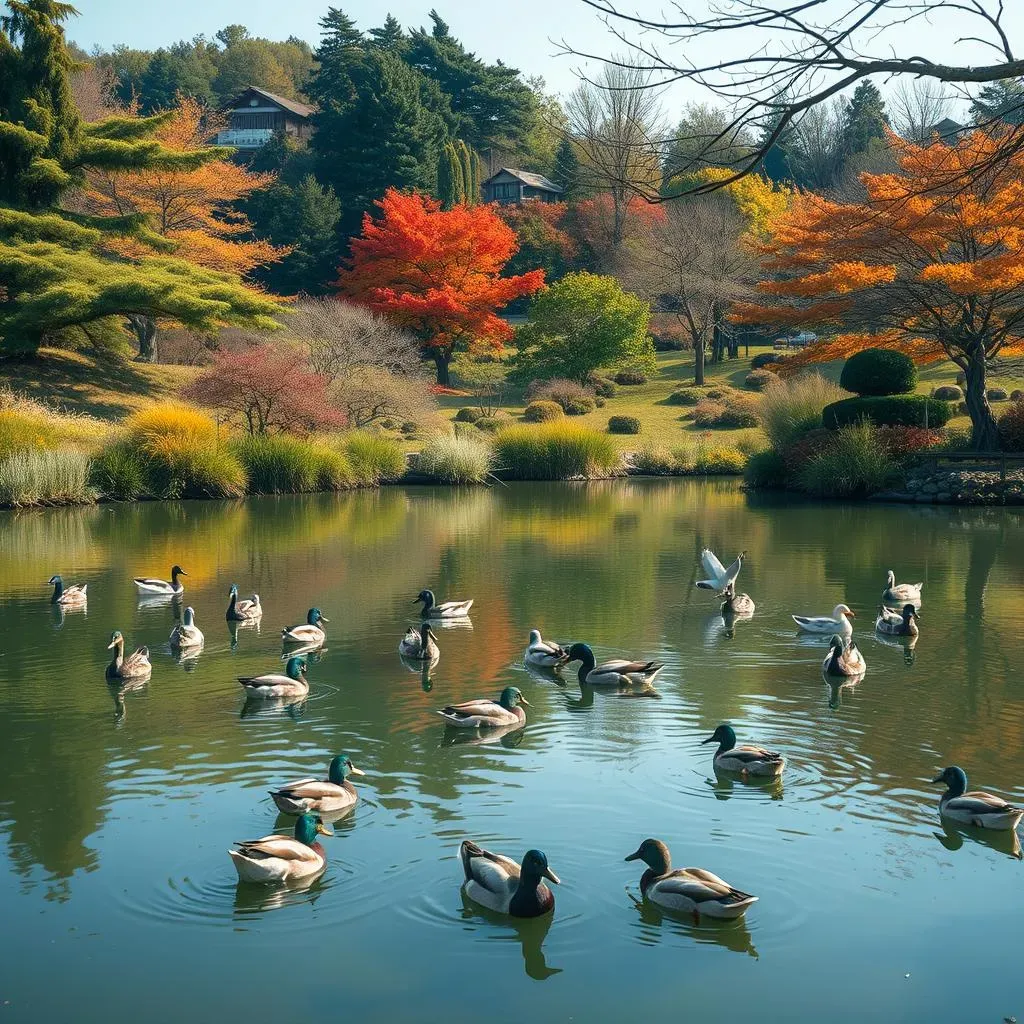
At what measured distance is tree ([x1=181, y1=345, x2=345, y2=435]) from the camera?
33.0m

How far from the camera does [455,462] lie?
35.8 m

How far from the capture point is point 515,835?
7.18 meters

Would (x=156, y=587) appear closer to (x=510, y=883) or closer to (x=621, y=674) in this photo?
(x=621, y=674)

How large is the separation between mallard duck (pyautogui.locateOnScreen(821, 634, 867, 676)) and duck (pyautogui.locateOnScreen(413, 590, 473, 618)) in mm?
4448

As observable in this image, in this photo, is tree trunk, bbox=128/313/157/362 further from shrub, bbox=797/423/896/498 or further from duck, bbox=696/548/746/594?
duck, bbox=696/548/746/594

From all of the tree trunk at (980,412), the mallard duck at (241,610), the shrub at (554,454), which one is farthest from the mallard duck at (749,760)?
the shrub at (554,454)

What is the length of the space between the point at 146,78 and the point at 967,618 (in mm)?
76075

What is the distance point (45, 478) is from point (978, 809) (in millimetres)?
24147

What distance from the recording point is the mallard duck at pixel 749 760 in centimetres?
813

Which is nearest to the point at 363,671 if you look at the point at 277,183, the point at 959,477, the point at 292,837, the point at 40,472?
the point at 292,837

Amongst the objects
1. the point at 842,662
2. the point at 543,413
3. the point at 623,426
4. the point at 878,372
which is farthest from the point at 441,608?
the point at 543,413

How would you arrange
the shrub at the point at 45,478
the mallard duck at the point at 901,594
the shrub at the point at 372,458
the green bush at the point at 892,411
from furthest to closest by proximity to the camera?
the shrub at the point at 372,458, the green bush at the point at 892,411, the shrub at the point at 45,478, the mallard duck at the point at 901,594

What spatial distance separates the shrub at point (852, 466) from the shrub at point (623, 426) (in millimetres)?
14874

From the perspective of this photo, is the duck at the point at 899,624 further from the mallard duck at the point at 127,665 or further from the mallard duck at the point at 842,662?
the mallard duck at the point at 127,665
